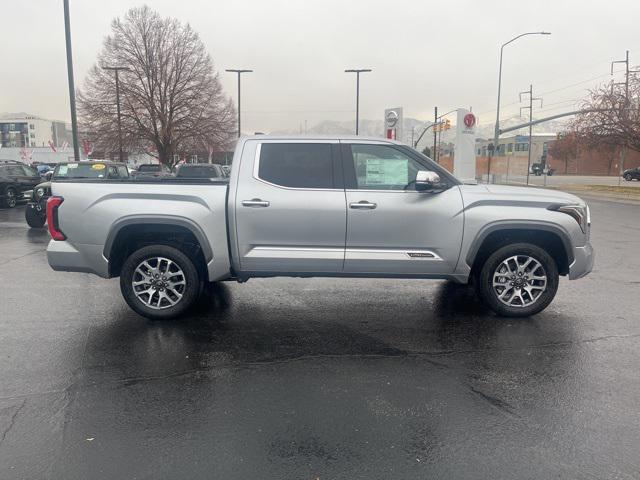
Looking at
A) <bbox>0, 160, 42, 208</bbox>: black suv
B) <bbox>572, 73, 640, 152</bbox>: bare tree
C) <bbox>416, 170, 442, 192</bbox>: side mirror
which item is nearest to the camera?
<bbox>416, 170, 442, 192</bbox>: side mirror

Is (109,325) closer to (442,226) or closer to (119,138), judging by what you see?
(442,226)

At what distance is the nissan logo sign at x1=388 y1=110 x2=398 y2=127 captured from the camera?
60.5 feet

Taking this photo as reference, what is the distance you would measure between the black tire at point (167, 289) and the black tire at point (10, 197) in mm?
15084

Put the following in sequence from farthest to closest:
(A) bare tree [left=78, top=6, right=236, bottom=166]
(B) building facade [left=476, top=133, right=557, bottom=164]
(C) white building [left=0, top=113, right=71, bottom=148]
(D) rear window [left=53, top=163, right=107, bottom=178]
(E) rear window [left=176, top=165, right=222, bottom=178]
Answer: (C) white building [left=0, top=113, right=71, bottom=148]
(B) building facade [left=476, top=133, right=557, bottom=164]
(A) bare tree [left=78, top=6, right=236, bottom=166]
(E) rear window [left=176, top=165, right=222, bottom=178]
(D) rear window [left=53, top=163, right=107, bottom=178]

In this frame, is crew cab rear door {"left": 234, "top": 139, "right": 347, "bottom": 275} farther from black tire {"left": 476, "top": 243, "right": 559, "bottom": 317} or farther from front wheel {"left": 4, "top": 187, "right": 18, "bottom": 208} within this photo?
front wheel {"left": 4, "top": 187, "right": 18, "bottom": 208}

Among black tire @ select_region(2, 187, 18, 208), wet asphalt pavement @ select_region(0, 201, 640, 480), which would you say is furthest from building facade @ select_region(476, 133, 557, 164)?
wet asphalt pavement @ select_region(0, 201, 640, 480)

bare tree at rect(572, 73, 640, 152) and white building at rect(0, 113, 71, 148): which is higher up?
white building at rect(0, 113, 71, 148)

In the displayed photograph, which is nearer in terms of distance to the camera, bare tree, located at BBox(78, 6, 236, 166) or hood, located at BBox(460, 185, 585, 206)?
hood, located at BBox(460, 185, 585, 206)

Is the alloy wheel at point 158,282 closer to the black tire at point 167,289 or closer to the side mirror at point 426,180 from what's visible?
the black tire at point 167,289

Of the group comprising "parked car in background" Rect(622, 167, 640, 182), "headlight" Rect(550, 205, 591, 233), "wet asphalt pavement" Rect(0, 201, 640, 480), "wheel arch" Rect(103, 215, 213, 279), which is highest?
"parked car in background" Rect(622, 167, 640, 182)

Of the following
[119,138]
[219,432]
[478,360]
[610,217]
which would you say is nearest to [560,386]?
[478,360]

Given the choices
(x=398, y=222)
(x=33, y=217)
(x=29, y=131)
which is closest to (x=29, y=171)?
(x=33, y=217)

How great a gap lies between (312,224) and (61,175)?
37.7ft

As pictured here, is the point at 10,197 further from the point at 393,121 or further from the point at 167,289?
the point at 167,289
